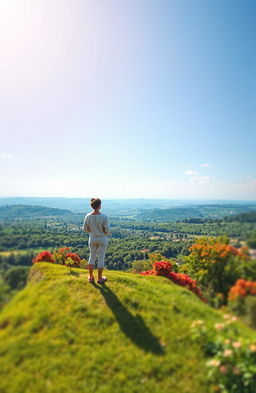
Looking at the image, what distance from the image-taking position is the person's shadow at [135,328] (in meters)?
3.72

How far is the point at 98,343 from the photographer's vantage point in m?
3.75

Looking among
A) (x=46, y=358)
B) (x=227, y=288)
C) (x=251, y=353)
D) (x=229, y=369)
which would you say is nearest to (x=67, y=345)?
(x=46, y=358)

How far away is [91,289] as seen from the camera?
5.81 metres

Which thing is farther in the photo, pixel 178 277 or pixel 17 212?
pixel 17 212

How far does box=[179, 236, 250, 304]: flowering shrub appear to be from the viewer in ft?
13.9

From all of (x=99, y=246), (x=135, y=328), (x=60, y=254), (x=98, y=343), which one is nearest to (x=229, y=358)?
(x=135, y=328)

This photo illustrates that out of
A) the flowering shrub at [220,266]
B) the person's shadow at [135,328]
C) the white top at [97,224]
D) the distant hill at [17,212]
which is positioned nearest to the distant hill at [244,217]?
the flowering shrub at [220,266]

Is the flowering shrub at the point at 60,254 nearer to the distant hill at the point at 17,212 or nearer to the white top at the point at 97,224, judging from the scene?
the distant hill at the point at 17,212

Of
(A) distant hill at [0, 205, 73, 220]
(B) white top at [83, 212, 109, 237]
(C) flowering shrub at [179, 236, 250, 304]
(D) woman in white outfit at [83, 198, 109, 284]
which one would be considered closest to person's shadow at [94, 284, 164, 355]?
(D) woman in white outfit at [83, 198, 109, 284]

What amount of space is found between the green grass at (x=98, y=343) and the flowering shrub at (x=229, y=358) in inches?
7.8

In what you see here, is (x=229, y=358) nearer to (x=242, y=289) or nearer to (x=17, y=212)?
(x=242, y=289)

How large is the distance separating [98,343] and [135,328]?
3.01 feet

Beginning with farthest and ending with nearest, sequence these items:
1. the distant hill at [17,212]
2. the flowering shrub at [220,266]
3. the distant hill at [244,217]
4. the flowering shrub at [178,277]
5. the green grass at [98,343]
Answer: the distant hill at [17,212], the flowering shrub at [178,277], the distant hill at [244,217], the flowering shrub at [220,266], the green grass at [98,343]

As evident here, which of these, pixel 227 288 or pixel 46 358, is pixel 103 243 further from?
pixel 227 288
